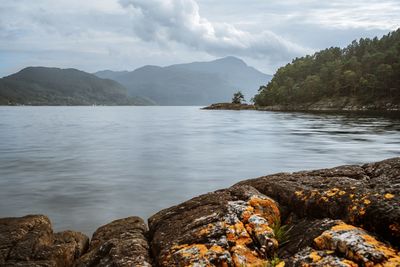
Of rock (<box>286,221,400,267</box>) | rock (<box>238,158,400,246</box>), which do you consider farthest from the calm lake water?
rock (<box>286,221,400,267</box>)

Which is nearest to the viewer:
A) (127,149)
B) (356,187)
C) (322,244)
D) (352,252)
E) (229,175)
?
(352,252)

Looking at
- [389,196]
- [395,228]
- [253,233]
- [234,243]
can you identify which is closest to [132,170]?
[253,233]

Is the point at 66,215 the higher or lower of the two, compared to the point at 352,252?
lower

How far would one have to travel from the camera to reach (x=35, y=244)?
817 cm

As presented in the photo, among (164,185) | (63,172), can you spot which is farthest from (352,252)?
(63,172)

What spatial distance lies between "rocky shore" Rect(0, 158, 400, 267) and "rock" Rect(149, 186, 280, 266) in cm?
2

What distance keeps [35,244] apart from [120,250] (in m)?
2.33

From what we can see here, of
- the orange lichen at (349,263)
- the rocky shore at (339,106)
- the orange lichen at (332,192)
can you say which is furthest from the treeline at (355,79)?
the orange lichen at (349,263)

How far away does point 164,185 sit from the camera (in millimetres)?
19922

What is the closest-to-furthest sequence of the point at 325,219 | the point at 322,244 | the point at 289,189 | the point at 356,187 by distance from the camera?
the point at 322,244
the point at 325,219
the point at 356,187
the point at 289,189

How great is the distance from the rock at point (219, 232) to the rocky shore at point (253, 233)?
21mm

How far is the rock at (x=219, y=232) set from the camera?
673 cm

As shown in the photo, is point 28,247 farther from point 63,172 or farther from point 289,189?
point 63,172

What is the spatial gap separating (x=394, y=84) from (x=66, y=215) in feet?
474
